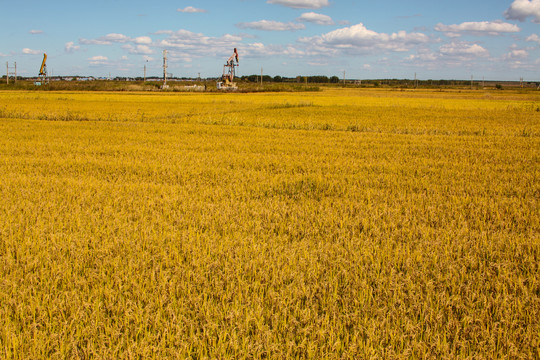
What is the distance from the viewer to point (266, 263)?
13.4 feet

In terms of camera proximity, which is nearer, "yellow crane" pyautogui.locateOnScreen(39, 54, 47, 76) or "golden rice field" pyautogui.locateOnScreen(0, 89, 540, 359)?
"golden rice field" pyautogui.locateOnScreen(0, 89, 540, 359)

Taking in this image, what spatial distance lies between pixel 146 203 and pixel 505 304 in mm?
5055

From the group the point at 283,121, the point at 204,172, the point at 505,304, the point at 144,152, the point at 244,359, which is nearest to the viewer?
the point at 244,359

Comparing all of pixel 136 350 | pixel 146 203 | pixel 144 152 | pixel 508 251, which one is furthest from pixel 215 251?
pixel 144 152

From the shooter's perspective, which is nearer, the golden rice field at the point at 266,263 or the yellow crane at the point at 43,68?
the golden rice field at the point at 266,263

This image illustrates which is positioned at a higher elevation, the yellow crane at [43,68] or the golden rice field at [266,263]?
the yellow crane at [43,68]

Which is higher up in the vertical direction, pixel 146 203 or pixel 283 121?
pixel 283 121

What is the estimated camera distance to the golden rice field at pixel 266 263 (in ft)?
9.50

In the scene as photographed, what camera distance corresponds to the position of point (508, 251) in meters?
4.66

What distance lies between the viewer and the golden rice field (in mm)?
2896

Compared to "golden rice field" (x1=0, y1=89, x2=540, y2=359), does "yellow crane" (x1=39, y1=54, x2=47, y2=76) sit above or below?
above

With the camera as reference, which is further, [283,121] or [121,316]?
[283,121]

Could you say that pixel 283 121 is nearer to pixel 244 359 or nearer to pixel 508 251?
pixel 508 251

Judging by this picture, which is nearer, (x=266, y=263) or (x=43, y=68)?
(x=266, y=263)
